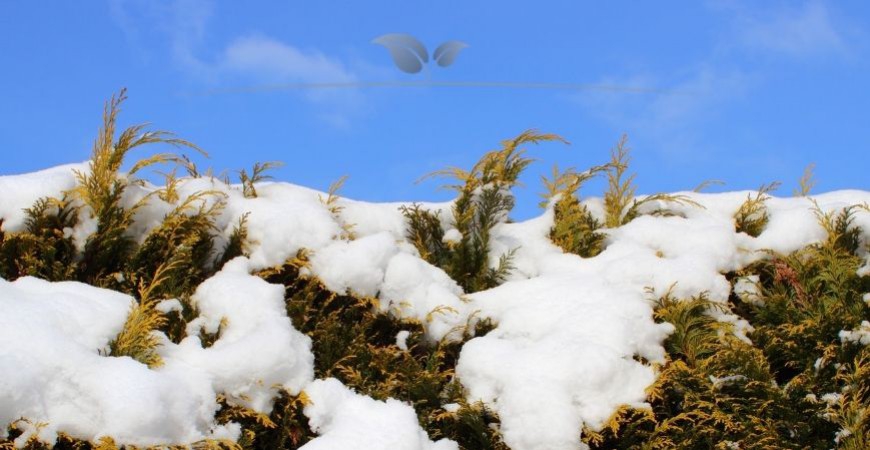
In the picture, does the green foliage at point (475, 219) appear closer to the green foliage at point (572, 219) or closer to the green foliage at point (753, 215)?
the green foliage at point (572, 219)

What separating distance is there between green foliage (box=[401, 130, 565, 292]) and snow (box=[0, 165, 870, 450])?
0.30 ft

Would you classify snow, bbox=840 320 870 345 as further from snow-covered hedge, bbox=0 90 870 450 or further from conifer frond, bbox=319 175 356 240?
conifer frond, bbox=319 175 356 240

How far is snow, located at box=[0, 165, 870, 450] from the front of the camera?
3172mm

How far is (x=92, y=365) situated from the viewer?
3201 millimetres

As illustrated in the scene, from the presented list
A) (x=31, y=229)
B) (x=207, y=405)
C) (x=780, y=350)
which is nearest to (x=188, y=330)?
(x=207, y=405)

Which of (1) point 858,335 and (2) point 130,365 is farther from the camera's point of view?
(1) point 858,335

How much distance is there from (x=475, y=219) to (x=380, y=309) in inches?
35.4

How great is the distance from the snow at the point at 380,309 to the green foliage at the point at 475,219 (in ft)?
0.30

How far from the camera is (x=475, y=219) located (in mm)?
4730

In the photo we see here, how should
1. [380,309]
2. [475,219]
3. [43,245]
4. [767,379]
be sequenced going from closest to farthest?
[767,379] < [43,245] < [380,309] < [475,219]

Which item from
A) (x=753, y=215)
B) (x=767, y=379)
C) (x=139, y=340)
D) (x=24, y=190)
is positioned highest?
(x=753, y=215)

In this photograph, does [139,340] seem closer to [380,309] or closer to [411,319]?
[380,309]

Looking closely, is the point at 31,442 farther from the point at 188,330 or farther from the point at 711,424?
the point at 711,424

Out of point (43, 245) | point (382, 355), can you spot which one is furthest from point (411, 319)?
point (43, 245)
